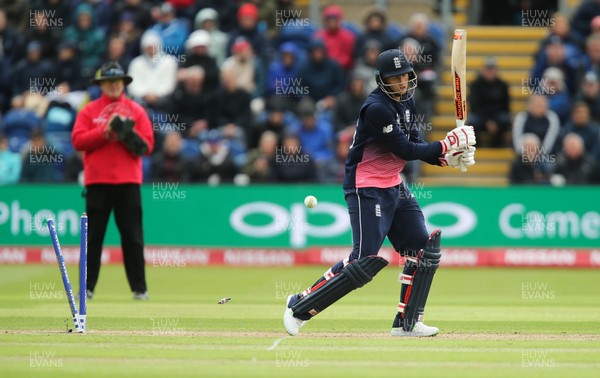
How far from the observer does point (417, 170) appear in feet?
73.8

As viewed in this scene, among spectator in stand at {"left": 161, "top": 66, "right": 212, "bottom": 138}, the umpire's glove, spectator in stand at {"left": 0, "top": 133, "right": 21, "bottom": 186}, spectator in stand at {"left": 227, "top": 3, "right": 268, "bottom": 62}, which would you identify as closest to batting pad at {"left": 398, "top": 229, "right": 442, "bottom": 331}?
the umpire's glove

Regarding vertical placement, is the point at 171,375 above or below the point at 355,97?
below

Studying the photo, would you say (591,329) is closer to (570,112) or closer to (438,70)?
(570,112)

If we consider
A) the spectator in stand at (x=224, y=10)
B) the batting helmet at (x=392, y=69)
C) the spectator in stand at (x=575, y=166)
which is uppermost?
the spectator in stand at (x=224, y=10)

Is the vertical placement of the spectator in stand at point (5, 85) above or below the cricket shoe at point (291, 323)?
above

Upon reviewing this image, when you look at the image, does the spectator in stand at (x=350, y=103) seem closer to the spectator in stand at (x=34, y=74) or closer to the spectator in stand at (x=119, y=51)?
the spectator in stand at (x=119, y=51)

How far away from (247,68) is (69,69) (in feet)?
12.1

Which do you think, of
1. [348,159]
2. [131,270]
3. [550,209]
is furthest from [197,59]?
[348,159]

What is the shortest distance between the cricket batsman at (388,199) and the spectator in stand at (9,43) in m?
16.1

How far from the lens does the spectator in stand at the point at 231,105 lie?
75.1 ft

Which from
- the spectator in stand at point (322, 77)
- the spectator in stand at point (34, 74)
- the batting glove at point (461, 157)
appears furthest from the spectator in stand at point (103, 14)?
the batting glove at point (461, 157)

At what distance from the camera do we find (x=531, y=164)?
69.4 feet

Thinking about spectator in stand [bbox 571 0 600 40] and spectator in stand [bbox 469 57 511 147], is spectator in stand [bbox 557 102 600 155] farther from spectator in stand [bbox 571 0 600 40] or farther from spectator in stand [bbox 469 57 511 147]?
spectator in stand [bbox 571 0 600 40]

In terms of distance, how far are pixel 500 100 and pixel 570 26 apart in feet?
7.78
